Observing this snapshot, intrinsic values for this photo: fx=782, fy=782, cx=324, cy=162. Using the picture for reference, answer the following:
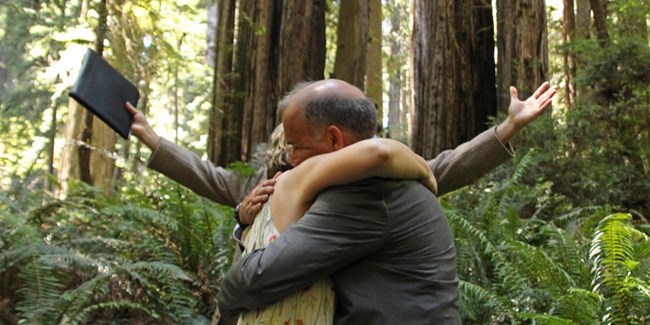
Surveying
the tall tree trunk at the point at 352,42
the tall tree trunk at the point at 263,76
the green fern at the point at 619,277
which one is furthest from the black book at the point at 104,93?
the tall tree trunk at the point at 352,42

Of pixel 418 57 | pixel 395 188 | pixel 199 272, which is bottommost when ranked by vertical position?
pixel 199 272

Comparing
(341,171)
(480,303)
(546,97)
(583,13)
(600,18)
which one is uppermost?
(583,13)

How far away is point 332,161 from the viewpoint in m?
1.90

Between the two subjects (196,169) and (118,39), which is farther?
(118,39)

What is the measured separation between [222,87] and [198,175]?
10167 millimetres

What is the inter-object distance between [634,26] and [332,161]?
38.1ft

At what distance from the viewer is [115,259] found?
4.98 metres

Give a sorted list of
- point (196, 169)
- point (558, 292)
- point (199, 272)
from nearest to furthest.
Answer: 1. point (196, 169)
2. point (558, 292)
3. point (199, 272)

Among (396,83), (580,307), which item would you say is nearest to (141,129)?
(580,307)

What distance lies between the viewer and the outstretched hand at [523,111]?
9.97 ft

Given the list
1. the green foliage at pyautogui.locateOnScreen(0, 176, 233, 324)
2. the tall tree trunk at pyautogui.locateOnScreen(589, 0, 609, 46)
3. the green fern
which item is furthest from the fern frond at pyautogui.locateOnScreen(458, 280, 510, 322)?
the tall tree trunk at pyautogui.locateOnScreen(589, 0, 609, 46)

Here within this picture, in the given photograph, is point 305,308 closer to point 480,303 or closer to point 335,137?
point 335,137

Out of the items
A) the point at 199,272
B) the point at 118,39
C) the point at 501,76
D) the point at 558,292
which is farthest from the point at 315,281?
the point at 118,39

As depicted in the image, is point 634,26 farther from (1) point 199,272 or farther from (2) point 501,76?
(1) point 199,272
